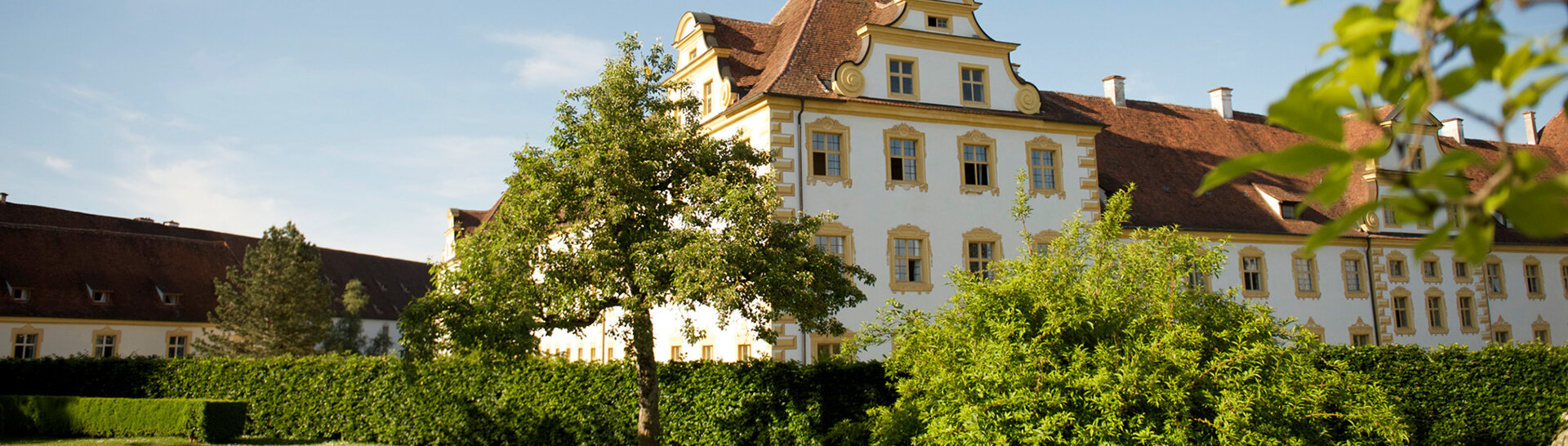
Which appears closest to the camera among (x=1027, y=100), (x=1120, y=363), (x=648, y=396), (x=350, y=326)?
(x=1120, y=363)

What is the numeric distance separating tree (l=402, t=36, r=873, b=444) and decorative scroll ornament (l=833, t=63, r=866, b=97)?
7.29 metres

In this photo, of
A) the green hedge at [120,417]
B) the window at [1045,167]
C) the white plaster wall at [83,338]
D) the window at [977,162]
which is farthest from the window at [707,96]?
the white plaster wall at [83,338]

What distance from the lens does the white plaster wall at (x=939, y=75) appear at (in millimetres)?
23781

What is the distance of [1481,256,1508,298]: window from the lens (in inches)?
1307

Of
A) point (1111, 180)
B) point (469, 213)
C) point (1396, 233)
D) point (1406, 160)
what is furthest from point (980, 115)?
point (469, 213)

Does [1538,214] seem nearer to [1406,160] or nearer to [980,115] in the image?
[1406,160]

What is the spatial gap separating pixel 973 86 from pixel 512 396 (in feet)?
40.8

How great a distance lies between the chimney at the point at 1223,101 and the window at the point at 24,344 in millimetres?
46223

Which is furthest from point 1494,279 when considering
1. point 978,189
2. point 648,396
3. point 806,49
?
point 648,396

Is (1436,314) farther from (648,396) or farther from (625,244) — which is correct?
(625,244)

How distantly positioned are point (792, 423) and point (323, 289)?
38843 mm

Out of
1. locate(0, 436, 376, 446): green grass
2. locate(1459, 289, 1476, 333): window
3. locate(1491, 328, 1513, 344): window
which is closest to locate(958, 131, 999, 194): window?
locate(0, 436, 376, 446): green grass

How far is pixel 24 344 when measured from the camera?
43875 mm

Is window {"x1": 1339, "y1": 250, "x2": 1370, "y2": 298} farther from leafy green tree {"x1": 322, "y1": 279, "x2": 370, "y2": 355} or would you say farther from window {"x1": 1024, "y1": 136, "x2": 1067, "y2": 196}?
leafy green tree {"x1": 322, "y1": 279, "x2": 370, "y2": 355}
